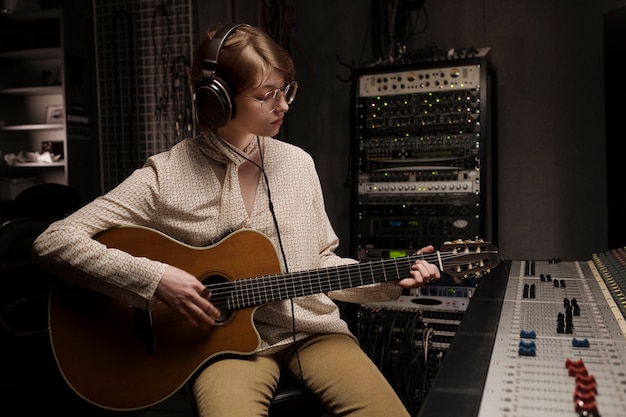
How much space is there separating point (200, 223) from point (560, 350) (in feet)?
3.11

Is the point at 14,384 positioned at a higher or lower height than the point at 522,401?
lower

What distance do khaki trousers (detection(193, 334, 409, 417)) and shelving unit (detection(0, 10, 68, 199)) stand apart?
11.8ft

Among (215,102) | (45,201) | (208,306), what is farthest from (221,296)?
(45,201)

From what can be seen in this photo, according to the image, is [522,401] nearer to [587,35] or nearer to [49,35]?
[587,35]

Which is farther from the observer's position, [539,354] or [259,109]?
[259,109]

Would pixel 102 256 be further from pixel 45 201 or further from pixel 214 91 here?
pixel 45 201

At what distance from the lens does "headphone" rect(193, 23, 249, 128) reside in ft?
4.92

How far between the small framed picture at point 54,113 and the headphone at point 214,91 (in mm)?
3957

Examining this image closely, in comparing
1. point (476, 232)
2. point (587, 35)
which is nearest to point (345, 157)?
point (476, 232)

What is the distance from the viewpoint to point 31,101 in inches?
204

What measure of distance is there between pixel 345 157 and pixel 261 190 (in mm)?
1991

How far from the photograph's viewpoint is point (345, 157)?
3605mm

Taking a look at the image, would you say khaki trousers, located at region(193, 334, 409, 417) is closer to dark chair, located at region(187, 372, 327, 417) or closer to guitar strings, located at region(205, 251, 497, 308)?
dark chair, located at region(187, 372, 327, 417)

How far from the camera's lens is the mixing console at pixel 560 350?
811 millimetres
